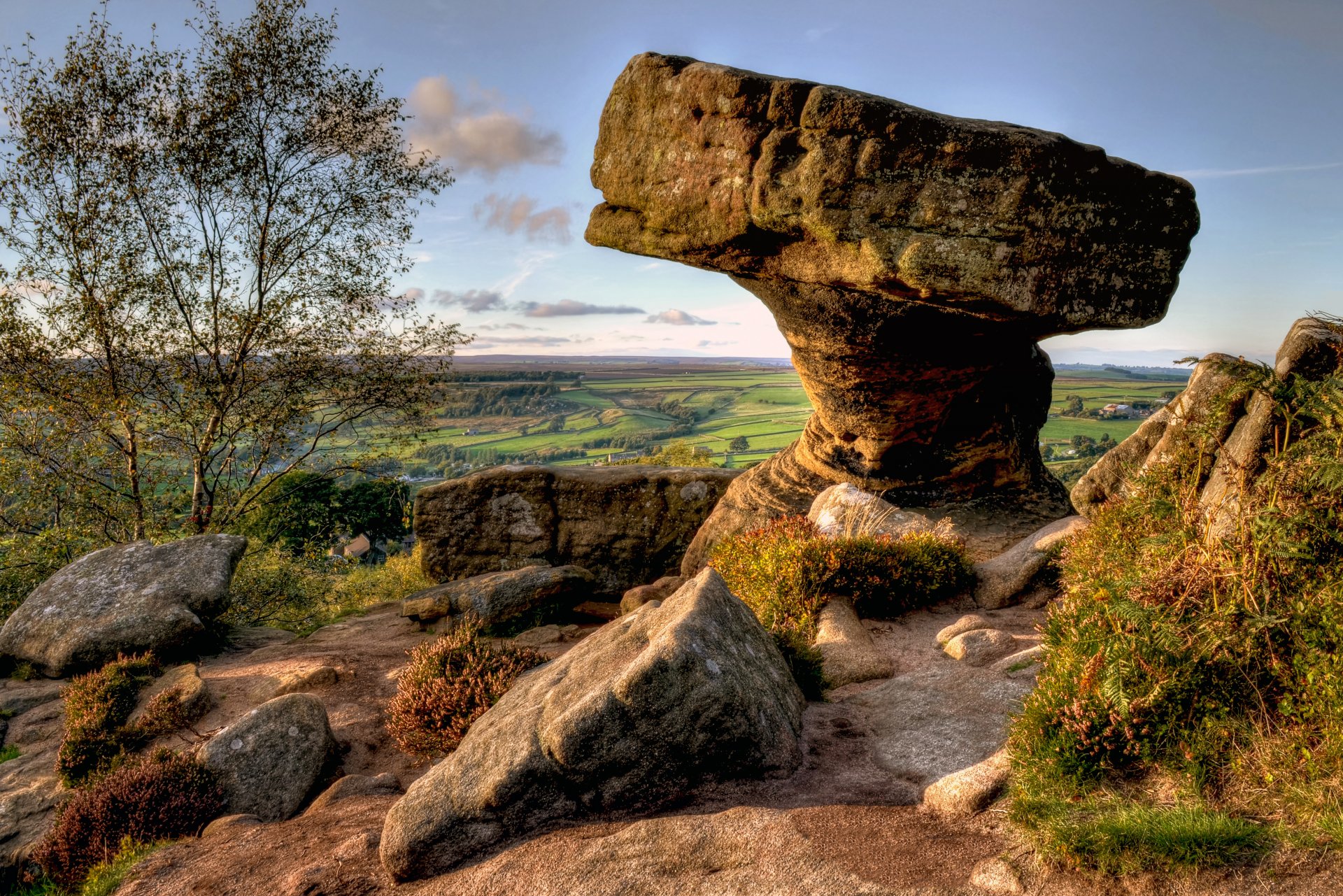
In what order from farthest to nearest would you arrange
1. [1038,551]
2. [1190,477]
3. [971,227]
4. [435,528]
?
[435,528], [1038,551], [971,227], [1190,477]

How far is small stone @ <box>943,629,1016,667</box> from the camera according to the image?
29.3 feet

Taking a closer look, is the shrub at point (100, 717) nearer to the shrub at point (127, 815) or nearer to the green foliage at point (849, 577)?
the shrub at point (127, 815)

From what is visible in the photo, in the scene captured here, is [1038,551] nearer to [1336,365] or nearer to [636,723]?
[1336,365]

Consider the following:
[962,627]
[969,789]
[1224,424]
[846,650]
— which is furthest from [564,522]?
[1224,424]

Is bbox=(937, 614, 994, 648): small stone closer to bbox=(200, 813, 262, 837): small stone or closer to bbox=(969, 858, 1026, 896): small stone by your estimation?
bbox=(969, 858, 1026, 896): small stone

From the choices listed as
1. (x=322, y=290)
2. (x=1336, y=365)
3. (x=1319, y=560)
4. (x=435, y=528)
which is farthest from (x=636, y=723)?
(x=322, y=290)

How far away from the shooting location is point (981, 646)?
915 centimetres

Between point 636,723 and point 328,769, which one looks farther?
point 328,769

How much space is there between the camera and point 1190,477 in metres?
7.59

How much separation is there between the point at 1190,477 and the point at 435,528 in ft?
54.2

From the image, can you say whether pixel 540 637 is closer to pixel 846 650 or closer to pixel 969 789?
pixel 846 650

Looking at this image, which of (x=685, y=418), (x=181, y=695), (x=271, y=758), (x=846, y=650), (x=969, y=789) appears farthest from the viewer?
(x=685, y=418)

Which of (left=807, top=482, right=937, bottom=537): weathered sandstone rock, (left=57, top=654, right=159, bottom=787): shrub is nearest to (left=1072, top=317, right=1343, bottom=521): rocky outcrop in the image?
(left=807, top=482, right=937, bottom=537): weathered sandstone rock

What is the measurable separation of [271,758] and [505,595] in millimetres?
6573
